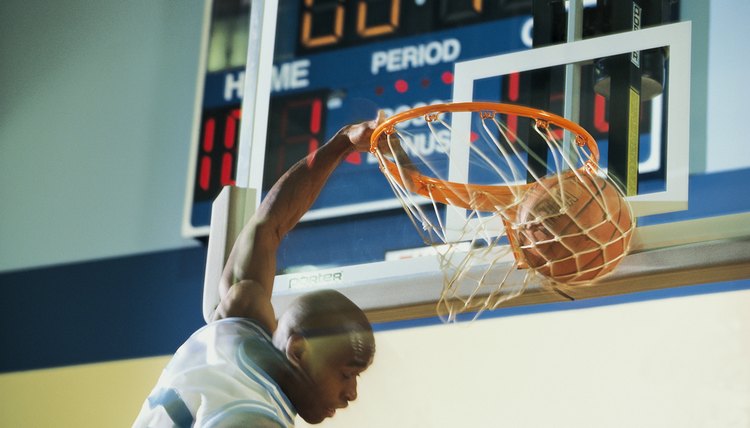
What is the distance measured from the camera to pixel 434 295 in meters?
2.05

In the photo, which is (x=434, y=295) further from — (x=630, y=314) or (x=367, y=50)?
(x=367, y=50)

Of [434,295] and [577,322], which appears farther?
[577,322]

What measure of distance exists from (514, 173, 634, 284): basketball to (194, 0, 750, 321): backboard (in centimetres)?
12

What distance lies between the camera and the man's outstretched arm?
2.17m

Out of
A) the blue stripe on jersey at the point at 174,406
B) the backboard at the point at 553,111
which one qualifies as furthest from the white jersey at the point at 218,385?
the backboard at the point at 553,111

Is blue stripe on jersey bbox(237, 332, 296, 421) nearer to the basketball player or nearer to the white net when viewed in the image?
the basketball player

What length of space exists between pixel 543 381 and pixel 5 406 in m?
1.69

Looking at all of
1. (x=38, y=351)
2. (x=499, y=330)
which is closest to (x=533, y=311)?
(x=499, y=330)

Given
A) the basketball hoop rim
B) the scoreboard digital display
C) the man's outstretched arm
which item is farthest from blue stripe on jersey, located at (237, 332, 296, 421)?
the basketball hoop rim

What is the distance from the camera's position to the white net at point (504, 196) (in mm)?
1759

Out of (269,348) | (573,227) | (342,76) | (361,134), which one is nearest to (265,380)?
(269,348)

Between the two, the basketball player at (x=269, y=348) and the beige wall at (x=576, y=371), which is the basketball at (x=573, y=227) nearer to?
the basketball player at (x=269, y=348)

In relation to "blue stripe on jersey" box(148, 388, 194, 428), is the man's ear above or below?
above

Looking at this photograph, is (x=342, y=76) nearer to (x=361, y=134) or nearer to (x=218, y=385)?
(x=361, y=134)
